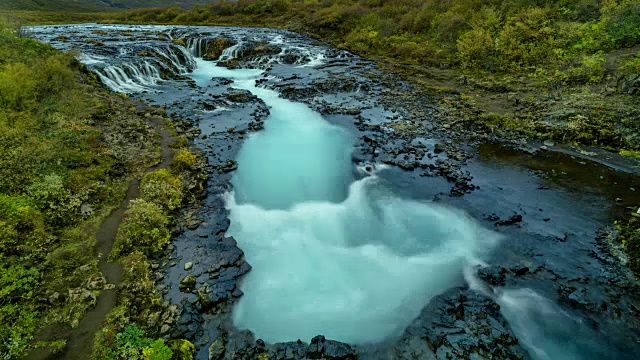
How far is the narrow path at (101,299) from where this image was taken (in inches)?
245

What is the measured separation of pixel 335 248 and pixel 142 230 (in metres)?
6.23

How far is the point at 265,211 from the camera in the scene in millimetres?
11852

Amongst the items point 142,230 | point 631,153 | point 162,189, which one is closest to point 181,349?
point 142,230

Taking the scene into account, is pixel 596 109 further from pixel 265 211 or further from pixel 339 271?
pixel 265 211

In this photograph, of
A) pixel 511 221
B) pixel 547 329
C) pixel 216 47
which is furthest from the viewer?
pixel 216 47

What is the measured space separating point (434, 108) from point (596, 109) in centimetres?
828

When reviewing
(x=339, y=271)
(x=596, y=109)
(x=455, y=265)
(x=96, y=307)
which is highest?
(x=596, y=109)

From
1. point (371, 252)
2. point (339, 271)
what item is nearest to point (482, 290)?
point (371, 252)

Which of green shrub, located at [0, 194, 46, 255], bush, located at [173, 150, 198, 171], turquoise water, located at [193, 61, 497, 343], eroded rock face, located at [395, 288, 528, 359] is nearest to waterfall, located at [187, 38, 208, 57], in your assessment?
turquoise water, located at [193, 61, 497, 343]

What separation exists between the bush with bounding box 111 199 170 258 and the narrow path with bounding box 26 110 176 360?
0.28 meters

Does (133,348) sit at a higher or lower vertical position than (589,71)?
lower

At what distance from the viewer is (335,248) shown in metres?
10.3

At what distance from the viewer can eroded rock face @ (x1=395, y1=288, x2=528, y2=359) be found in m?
6.81

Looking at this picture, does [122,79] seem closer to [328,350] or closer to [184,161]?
[184,161]
